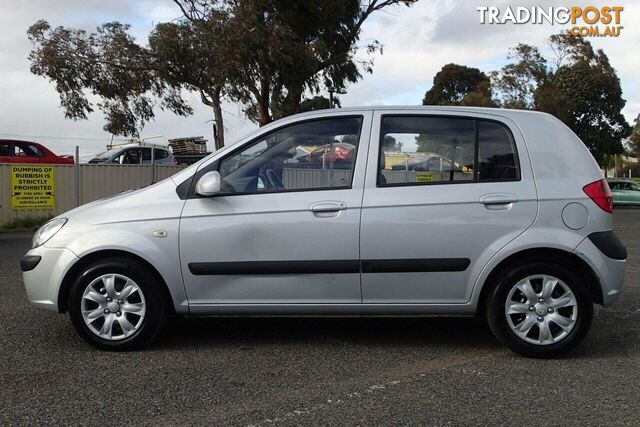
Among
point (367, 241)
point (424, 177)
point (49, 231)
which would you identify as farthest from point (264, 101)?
point (367, 241)

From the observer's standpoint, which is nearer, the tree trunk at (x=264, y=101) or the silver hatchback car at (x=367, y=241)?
the silver hatchback car at (x=367, y=241)

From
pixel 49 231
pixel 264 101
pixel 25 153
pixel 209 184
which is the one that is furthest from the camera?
pixel 264 101

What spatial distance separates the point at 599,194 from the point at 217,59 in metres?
17.1

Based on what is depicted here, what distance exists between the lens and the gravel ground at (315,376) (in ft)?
11.0

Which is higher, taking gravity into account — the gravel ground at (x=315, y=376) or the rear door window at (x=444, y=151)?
the rear door window at (x=444, y=151)

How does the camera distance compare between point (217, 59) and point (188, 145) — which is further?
point (188, 145)

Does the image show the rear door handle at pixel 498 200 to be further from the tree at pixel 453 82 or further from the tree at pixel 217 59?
→ the tree at pixel 453 82

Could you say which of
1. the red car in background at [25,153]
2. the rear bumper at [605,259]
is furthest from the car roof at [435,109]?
the red car in background at [25,153]

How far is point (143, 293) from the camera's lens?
14.3 ft

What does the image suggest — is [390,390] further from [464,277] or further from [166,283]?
[166,283]

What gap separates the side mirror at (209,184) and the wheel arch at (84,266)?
65cm

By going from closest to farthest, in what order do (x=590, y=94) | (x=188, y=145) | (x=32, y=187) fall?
(x=32, y=187) < (x=188, y=145) < (x=590, y=94)

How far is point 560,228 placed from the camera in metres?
4.24

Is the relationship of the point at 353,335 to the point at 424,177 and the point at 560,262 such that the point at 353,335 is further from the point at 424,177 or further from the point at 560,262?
the point at 560,262
